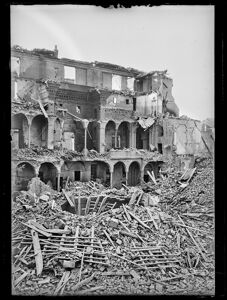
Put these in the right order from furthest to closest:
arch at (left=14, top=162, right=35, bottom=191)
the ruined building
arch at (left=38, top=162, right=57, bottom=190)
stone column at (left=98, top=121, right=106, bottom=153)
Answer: stone column at (left=98, top=121, right=106, bottom=153), arch at (left=38, top=162, right=57, bottom=190), the ruined building, arch at (left=14, top=162, right=35, bottom=191)

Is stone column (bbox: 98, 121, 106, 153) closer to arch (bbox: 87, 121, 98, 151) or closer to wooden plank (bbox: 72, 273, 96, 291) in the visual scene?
arch (bbox: 87, 121, 98, 151)

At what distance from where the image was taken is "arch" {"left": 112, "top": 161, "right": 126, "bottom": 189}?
12878 millimetres

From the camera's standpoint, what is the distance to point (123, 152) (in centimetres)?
1288

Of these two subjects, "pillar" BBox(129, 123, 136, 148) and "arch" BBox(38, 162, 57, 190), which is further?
"pillar" BBox(129, 123, 136, 148)

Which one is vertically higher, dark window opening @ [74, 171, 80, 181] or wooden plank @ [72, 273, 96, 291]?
dark window opening @ [74, 171, 80, 181]

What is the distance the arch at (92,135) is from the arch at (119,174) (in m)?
1.51

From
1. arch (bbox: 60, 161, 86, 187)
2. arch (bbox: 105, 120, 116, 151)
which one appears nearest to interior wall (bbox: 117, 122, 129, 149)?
arch (bbox: 105, 120, 116, 151)

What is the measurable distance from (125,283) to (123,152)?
603cm

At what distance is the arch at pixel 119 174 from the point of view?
42.3 ft

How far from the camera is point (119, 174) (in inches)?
510

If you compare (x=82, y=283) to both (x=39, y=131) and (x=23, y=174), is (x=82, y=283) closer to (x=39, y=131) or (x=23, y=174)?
(x=23, y=174)

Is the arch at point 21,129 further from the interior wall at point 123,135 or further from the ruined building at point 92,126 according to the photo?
the interior wall at point 123,135

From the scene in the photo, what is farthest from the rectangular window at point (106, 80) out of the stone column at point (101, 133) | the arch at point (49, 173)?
the arch at point (49, 173)
